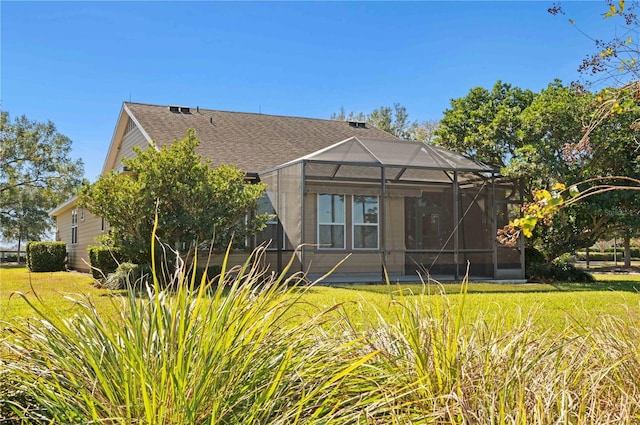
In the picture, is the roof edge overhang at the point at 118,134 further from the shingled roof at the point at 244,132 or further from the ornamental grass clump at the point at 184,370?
the ornamental grass clump at the point at 184,370

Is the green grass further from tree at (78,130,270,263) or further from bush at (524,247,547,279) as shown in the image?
bush at (524,247,547,279)

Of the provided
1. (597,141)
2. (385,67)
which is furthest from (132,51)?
(597,141)

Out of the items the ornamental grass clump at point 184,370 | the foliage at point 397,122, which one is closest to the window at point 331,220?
the ornamental grass clump at point 184,370

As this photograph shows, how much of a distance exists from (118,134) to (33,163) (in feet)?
60.1

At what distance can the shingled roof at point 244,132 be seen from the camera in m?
15.9

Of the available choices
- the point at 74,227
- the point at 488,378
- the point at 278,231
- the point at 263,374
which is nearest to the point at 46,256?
the point at 74,227

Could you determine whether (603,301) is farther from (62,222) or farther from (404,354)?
(62,222)

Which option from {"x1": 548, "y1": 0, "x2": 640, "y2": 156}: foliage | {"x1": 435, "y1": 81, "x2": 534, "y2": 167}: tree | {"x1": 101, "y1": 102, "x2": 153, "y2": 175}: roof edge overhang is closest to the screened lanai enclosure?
{"x1": 435, "y1": 81, "x2": 534, "y2": 167}: tree

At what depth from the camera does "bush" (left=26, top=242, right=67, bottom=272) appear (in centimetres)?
1995

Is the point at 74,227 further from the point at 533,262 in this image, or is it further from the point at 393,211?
the point at 533,262

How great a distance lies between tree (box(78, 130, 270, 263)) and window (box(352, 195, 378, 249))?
189 inches

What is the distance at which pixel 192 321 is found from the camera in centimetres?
245

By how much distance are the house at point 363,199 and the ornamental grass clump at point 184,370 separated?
9.73 meters

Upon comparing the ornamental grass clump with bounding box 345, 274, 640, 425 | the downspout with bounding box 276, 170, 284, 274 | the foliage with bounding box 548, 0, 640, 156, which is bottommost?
the ornamental grass clump with bounding box 345, 274, 640, 425
